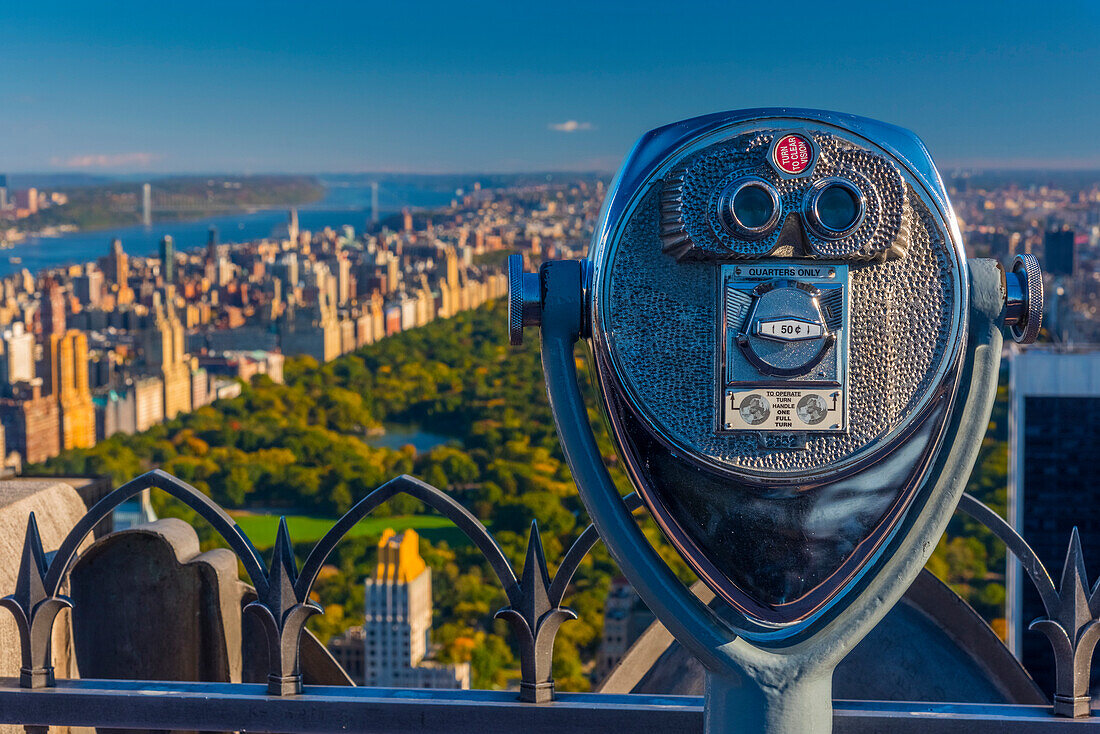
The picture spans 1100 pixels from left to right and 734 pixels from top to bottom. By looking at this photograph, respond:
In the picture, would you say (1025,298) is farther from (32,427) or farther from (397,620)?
(32,427)

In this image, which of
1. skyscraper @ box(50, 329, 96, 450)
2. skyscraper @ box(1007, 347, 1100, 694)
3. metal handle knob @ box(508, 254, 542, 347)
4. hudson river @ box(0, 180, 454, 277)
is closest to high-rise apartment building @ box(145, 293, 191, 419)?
skyscraper @ box(50, 329, 96, 450)

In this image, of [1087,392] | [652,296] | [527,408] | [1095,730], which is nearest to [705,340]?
[652,296]

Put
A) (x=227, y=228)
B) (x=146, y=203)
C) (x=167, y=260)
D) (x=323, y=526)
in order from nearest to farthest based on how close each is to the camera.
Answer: (x=323, y=526)
(x=167, y=260)
(x=146, y=203)
(x=227, y=228)

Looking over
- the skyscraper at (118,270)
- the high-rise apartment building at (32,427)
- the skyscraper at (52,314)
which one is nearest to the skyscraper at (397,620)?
the high-rise apartment building at (32,427)

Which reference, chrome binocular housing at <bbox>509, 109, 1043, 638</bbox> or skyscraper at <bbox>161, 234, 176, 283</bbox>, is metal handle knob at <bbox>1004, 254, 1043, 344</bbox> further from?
skyscraper at <bbox>161, 234, 176, 283</bbox>

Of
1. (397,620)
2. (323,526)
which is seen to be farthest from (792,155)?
(323,526)

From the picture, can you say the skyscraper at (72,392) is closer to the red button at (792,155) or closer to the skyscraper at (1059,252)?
the skyscraper at (1059,252)

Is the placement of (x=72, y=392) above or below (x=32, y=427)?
above
